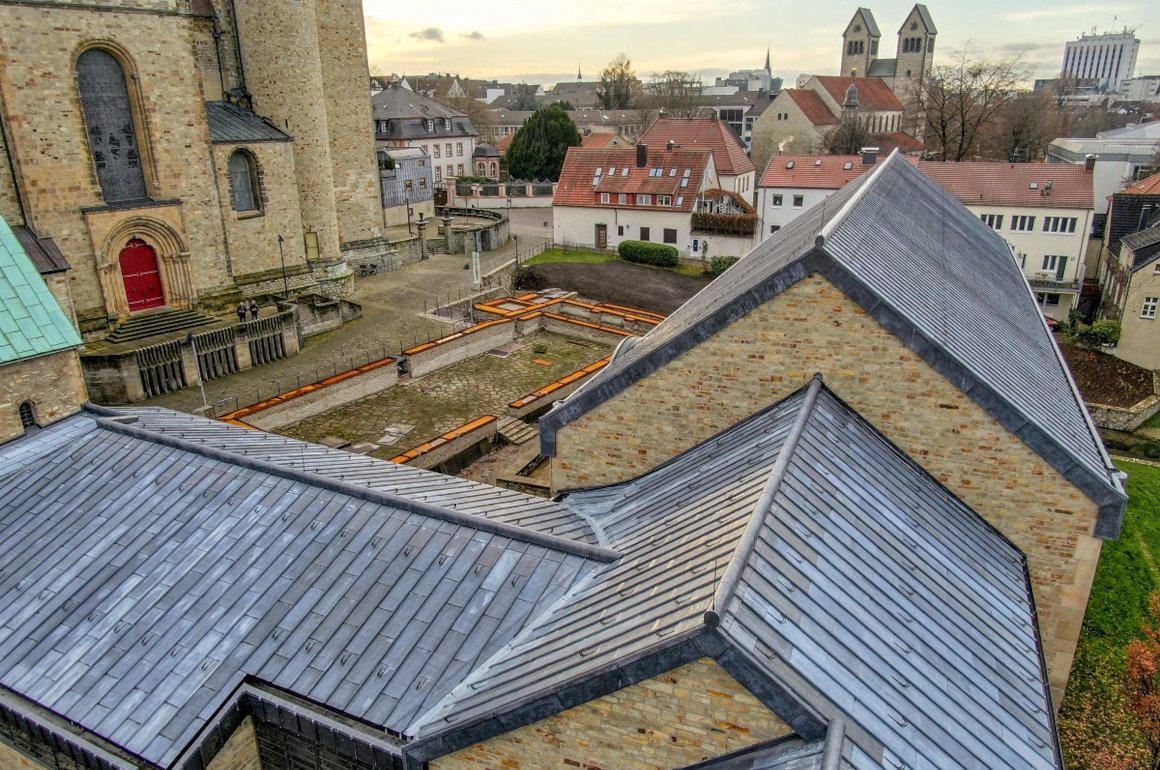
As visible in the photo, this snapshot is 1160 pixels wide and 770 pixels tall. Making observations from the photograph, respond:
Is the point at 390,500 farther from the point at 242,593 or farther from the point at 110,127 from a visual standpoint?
the point at 110,127

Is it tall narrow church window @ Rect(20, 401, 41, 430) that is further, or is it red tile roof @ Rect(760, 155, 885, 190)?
red tile roof @ Rect(760, 155, 885, 190)

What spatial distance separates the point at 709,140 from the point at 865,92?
43.1 metres

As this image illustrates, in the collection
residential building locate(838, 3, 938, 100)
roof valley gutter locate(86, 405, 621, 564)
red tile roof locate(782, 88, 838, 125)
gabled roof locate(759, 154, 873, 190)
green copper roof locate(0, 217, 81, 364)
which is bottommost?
roof valley gutter locate(86, 405, 621, 564)

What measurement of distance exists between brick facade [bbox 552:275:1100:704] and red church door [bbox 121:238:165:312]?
25.8 meters

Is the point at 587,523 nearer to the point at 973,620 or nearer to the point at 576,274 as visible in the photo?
the point at 973,620

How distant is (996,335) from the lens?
47.2 ft

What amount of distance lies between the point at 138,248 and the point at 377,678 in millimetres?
27425

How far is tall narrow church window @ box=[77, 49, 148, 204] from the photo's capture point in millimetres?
26938

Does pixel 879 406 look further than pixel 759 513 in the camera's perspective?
Yes

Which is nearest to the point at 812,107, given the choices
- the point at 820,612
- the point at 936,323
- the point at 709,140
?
the point at 709,140

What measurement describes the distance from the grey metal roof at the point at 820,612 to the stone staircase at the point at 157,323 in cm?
2511

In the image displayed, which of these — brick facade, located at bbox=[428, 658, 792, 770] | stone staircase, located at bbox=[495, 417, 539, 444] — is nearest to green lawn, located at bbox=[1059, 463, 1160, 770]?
brick facade, located at bbox=[428, 658, 792, 770]

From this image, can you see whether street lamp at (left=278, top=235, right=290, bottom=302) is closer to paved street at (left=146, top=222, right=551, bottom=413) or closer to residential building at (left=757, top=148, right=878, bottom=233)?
paved street at (left=146, top=222, right=551, bottom=413)

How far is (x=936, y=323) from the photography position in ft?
38.9
